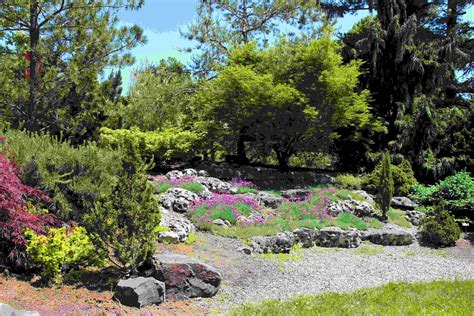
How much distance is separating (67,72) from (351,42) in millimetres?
13018

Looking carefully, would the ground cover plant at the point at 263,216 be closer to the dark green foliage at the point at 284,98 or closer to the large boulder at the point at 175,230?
the large boulder at the point at 175,230

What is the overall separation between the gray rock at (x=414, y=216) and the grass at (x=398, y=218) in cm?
15

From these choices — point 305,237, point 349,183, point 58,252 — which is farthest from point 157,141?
point 58,252

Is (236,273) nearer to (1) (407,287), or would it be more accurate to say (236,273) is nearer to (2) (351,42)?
(1) (407,287)

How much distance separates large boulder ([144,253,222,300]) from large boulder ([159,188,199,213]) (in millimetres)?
4168

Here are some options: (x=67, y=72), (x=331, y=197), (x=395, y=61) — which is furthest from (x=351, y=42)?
(x=67, y=72)

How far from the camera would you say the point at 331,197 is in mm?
12734

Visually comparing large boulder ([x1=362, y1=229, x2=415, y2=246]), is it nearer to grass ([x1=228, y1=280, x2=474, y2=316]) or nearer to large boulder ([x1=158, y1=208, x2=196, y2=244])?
grass ([x1=228, y1=280, x2=474, y2=316])

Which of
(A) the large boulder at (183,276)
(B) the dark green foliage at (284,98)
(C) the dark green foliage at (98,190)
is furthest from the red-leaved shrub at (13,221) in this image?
(B) the dark green foliage at (284,98)

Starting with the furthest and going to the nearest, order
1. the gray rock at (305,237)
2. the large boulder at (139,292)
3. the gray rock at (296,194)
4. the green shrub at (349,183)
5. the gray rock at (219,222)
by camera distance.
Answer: the green shrub at (349,183) < the gray rock at (296,194) < the gray rock at (305,237) < the gray rock at (219,222) < the large boulder at (139,292)

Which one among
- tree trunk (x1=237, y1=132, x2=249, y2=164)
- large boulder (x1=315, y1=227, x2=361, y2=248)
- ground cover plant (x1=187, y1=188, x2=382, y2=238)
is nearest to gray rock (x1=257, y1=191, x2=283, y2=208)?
ground cover plant (x1=187, y1=188, x2=382, y2=238)

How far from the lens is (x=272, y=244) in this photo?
28.4 feet

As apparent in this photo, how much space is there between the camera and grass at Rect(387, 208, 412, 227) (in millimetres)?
12375

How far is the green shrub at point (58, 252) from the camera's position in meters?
5.57
